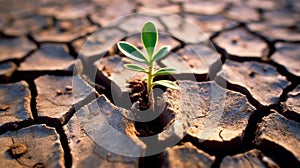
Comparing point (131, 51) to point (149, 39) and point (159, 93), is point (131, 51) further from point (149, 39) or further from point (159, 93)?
point (159, 93)

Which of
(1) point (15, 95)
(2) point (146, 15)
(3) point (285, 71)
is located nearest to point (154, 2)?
(2) point (146, 15)

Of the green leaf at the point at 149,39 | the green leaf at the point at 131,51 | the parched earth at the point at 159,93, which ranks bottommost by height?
the parched earth at the point at 159,93

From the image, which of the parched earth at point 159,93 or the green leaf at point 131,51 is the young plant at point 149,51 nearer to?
the green leaf at point 131,51

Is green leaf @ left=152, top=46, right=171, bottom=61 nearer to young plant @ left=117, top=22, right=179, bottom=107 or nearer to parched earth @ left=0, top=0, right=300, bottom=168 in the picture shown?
young plant @ left=117, top=22, right=179, bottom=107

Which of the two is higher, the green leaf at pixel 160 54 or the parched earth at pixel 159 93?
the green leaf at pixel 160 54

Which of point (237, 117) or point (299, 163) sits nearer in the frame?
point (299, 163)

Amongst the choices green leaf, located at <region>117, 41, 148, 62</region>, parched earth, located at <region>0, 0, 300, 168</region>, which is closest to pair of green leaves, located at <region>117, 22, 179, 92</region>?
green leaf, located at <region>117, 41, 148, 62</region>

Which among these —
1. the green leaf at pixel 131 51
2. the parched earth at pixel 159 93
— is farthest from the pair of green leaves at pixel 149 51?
the parched earth at pixel 159 93

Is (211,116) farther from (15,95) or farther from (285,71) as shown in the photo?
(15,95)

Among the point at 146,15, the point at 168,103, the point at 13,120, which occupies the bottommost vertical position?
the point at 13,120
